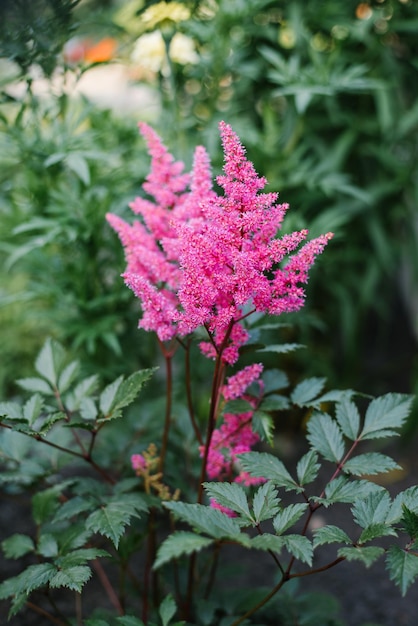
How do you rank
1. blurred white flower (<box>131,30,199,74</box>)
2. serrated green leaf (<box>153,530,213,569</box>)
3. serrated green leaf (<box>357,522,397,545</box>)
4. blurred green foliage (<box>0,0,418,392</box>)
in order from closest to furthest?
serrated green leaf (<box>153,530,213,569</box>) < serrated green leaf (<box>357,522,397,545</box>) < blurred green foliage (<box>0,0,418,392</box>) < blurred white flower (<box>131,30,199,74</box>)

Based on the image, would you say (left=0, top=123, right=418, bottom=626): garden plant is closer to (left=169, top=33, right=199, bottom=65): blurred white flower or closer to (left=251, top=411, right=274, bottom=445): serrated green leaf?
(left=251, top=411, right=274, bottom=445): serrated green leaf

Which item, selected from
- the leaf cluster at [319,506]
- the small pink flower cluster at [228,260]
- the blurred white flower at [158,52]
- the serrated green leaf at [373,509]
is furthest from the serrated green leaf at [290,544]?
the blurred white flower at [158,52]

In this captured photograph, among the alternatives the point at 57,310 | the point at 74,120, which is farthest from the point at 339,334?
the point at 74,120

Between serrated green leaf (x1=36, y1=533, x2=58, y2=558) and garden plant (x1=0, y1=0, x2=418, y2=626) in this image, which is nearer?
garden plant (x1=0, y1=0, x2=418, y2=626)

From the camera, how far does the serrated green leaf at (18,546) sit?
1.24 metres

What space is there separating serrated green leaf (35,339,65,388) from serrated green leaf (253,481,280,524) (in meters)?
0.48

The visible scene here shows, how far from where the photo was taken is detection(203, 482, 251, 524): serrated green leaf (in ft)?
3.22

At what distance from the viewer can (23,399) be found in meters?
2.53

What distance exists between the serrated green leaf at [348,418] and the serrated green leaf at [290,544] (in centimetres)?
24

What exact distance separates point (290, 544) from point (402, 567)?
5.9 inches

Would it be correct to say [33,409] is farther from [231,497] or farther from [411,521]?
[411,521]

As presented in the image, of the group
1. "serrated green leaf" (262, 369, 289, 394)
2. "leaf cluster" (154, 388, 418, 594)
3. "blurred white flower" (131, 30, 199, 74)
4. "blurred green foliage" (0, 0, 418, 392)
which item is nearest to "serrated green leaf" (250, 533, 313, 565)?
"leaf cluster" (154, 388, 418, 594)

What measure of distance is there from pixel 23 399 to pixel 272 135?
4.42ft

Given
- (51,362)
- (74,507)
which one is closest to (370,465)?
(74,507)
